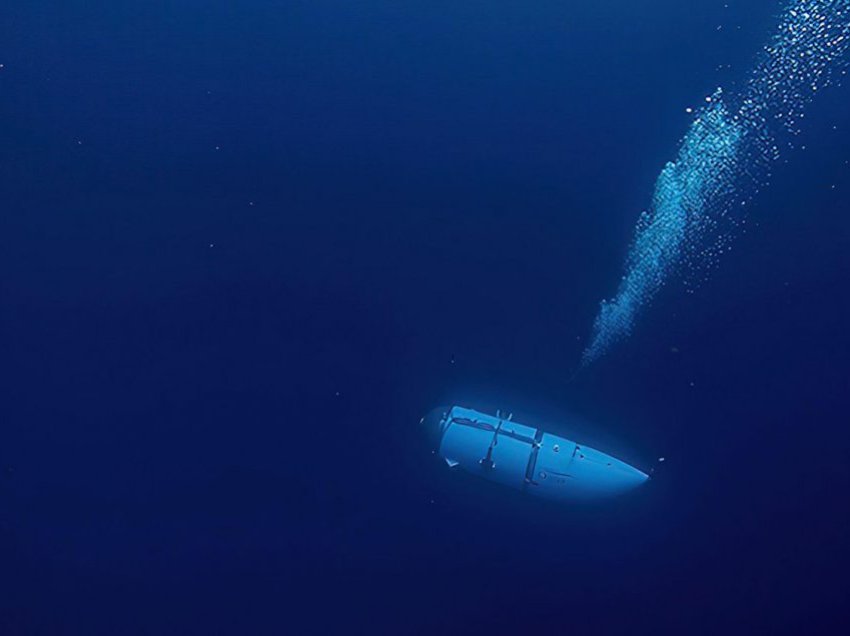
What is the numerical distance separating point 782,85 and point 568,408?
12.8 ft

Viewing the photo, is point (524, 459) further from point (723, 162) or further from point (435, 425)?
point (723, 162)

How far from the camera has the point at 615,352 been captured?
696 cm

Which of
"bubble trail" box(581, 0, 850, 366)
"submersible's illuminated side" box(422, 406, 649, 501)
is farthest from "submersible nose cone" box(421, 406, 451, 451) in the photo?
"bubble trail" box(581, 0, 850, 366)

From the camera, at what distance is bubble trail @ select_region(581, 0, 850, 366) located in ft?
22.7

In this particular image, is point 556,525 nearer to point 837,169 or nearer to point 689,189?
point 689,189

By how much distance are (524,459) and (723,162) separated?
3612mm

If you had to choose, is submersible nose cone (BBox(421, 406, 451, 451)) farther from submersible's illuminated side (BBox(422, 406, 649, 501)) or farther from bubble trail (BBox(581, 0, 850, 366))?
bubble trail (BBox(581, 0, 850, 366))

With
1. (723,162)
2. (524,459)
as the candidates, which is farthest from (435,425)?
(723,162)

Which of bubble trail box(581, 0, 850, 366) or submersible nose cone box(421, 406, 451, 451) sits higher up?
bubble trail box(581, 0, 850, 366)

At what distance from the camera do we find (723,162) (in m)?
7.02

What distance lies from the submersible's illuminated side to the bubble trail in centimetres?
99

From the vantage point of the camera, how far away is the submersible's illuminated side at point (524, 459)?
22.5ft

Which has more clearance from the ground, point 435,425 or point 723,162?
point 723,162

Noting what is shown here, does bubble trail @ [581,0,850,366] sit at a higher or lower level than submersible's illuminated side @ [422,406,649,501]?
higher
